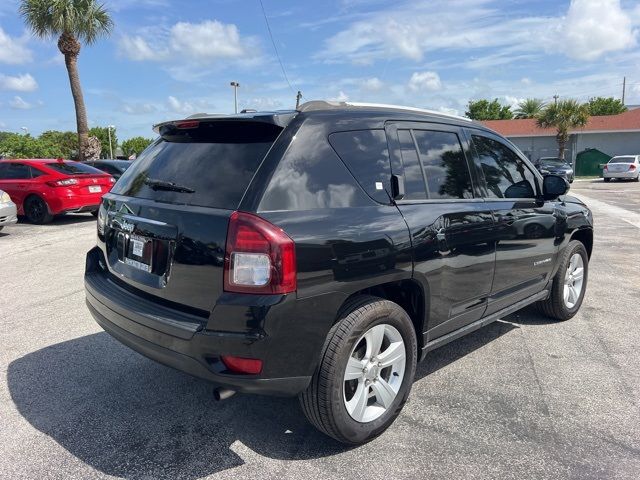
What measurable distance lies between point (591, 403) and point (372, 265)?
1.89m

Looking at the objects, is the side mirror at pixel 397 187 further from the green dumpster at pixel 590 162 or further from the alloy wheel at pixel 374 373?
the green dumpster at pixel 590 162

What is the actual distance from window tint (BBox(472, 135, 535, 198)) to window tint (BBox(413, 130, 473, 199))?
11.1 inches

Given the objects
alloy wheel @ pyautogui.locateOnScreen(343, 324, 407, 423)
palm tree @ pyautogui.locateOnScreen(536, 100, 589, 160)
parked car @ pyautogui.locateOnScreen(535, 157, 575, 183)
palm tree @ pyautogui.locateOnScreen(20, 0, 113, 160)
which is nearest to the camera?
alloy wheel @ pyautogui.locateOnScreen(343, 324, 407, 423)

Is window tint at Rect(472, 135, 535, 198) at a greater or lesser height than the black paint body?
greater

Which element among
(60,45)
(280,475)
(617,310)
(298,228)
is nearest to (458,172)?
(298,228)

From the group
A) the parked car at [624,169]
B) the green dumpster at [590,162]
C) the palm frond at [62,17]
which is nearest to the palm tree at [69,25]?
the palm frond at [62,17]

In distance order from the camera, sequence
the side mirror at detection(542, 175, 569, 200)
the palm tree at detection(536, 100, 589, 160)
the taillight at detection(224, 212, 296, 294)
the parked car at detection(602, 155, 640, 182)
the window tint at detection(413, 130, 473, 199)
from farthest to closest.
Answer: the palm tree at detection(536, 100, 589, 160), the parked car at detection(602, 155, 640, 182), the side mirror at detection(542, 175, 569, 200), the window tint at detection(413, 130, 473, 199), the taillight at detection(224, 212, 296, 294)

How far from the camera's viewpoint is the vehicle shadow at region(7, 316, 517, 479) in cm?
278

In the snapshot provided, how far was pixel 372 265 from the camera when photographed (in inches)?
109

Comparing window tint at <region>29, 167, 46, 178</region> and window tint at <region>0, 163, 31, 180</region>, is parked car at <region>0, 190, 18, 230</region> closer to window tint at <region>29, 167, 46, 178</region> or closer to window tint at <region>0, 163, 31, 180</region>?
window tint at <region>29, 167, 46, 178</region>

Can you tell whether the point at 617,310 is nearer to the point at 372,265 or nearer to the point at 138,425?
the point at 372,265

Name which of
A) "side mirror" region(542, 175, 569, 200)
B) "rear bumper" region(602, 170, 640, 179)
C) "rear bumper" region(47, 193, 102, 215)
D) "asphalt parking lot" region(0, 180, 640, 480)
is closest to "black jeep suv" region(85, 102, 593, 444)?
"asphalt parking lot" region(0, 180, 640, 480)

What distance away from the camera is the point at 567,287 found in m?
5.02

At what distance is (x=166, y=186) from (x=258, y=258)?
3.03ft
